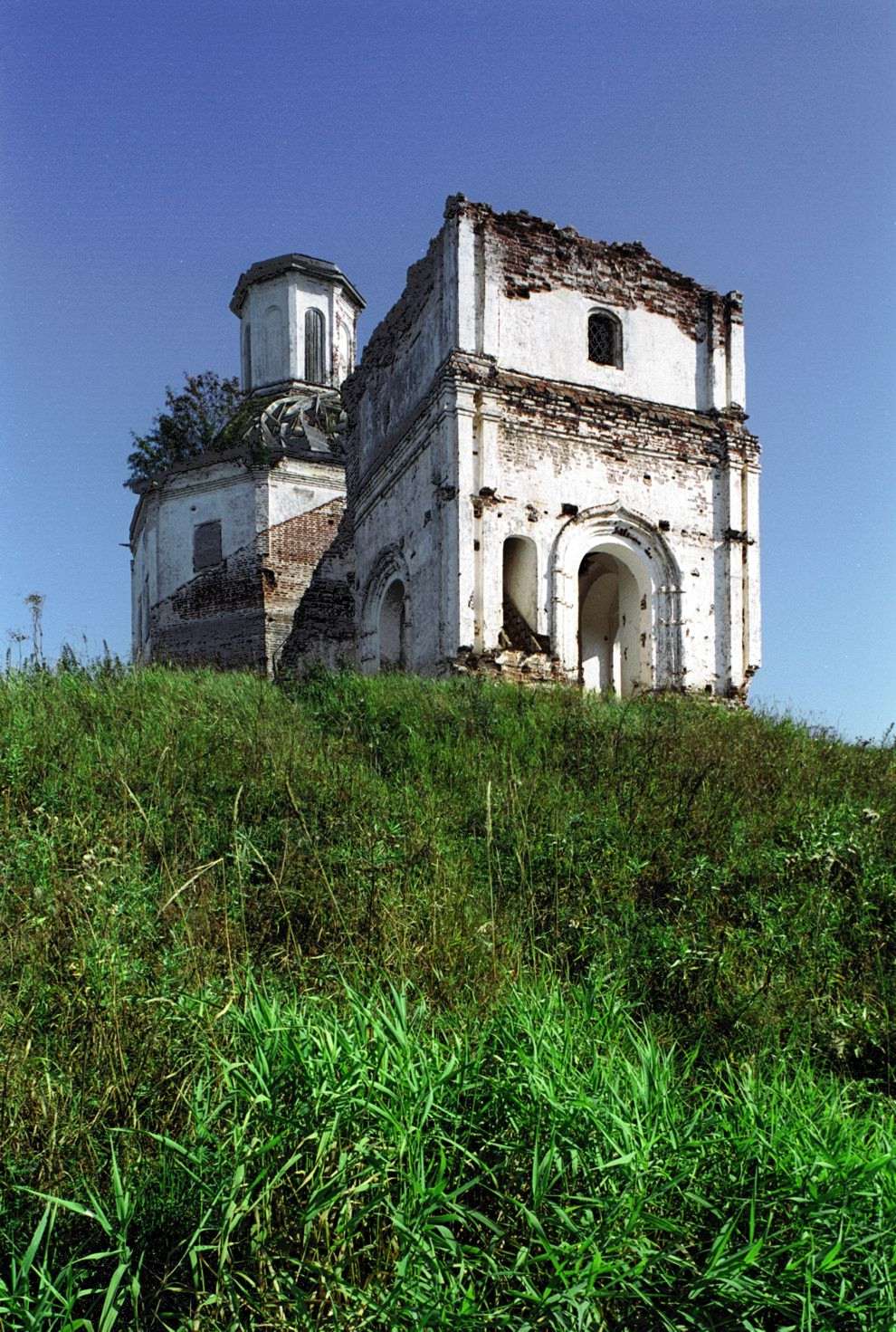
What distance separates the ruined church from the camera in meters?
13.4

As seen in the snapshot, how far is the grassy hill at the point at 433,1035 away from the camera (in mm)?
2516

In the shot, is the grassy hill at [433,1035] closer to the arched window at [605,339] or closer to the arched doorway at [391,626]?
the arched doorway at [391,626]

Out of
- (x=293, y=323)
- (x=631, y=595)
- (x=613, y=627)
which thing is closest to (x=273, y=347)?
(x=293, y=323)

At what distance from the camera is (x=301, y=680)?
10008 mm

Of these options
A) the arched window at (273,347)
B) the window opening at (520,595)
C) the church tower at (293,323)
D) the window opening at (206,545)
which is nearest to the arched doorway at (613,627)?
the window opening at (520,595)

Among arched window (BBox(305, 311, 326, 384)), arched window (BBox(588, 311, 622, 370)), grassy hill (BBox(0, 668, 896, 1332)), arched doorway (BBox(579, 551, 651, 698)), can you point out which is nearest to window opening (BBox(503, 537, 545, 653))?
arched doorway (BBox(579, 551, 651, 698))

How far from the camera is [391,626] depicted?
16.3 m

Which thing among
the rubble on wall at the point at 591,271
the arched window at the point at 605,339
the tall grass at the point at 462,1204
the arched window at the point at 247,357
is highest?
the arched window at the point at 247,357

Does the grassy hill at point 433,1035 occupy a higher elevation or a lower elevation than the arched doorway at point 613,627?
lower

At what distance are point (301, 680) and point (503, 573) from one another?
487 centimetres

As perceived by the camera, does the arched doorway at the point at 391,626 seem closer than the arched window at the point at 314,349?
Yes

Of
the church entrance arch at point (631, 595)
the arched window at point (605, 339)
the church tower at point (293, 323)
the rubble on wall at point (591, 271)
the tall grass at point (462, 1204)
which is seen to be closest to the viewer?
the tall grass at point (462, 1204)

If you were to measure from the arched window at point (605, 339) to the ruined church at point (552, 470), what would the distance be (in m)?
0.03

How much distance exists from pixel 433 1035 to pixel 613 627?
50.9 ft
